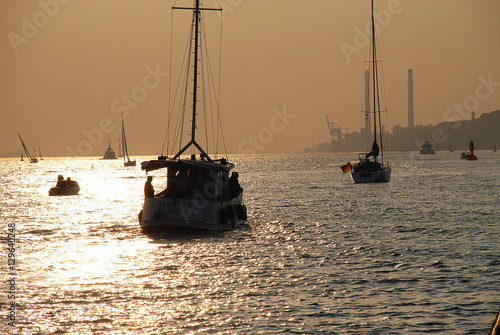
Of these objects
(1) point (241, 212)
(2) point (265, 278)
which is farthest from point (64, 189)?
(2) point (265, 278)

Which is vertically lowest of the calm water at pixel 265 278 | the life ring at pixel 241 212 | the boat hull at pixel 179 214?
the calm water at pixel 265 278

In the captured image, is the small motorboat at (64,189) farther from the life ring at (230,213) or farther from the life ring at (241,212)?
the life ring at (230,213)

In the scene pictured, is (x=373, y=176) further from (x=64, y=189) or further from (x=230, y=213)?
(x=230, y=213)

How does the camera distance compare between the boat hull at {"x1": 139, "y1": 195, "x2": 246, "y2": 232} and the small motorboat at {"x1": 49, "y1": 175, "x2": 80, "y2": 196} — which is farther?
the small motorboat at {"x1": 49, "y1": 175, "x2": 80, "y2": 196}

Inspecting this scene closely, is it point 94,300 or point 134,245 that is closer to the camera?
point 94,300

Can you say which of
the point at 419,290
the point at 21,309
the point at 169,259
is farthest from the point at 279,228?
the point at 21,309

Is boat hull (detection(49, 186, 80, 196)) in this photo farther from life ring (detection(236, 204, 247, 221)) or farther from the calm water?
life ring (detection(236, 204, 247, 221))

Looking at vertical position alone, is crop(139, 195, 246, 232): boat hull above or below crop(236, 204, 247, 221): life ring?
above

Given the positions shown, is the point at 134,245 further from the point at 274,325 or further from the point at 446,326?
the point at 446,326

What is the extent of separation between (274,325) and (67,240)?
22.2 metres

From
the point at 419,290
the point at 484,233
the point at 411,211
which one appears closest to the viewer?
the point at 419,290

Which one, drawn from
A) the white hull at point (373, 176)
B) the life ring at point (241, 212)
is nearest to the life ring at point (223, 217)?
the life ring at point (241, 212)

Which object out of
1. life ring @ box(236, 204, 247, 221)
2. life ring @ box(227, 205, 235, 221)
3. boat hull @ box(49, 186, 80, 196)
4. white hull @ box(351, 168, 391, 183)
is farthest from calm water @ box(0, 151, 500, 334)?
white hull @ box(351, 168, 391, 183)

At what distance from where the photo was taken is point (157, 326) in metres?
16.7
